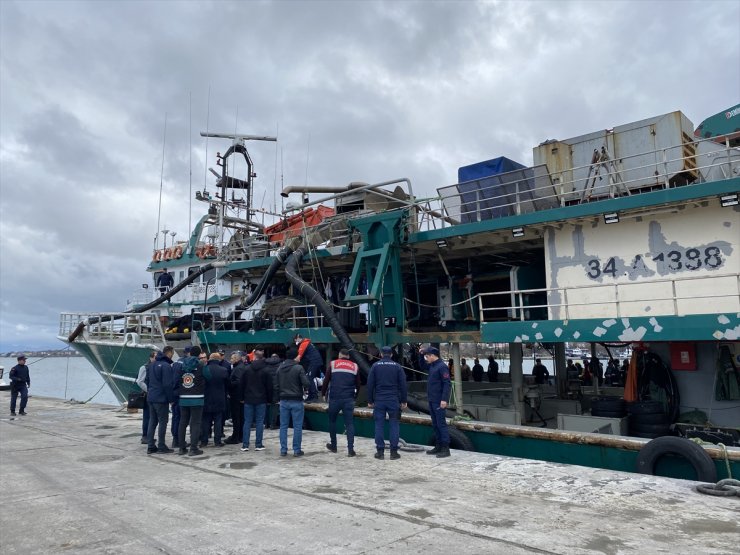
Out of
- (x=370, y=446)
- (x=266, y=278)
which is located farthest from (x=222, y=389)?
(x=266, y=278)

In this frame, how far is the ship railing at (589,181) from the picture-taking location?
1088 cm

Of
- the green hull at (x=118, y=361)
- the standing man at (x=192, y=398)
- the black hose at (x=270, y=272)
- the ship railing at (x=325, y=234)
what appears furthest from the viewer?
the green hull at (x=118, y=361)

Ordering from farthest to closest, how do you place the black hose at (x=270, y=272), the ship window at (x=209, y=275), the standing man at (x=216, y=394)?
the ship window at (x=209, y=275) < the black hose at (x=270, y=272) < the standing man at (x=216, y=394)

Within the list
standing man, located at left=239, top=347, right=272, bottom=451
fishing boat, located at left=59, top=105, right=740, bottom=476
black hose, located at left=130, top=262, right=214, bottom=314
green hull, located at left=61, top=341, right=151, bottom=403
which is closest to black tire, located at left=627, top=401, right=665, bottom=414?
fishing boat, located at left=59, top=105, right=740, bottom=476

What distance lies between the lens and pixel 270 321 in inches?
695

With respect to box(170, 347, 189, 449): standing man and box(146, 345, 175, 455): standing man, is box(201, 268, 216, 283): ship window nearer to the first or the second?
box(170, 347, 189, 449): standing man

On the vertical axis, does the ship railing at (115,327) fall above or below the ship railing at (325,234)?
below

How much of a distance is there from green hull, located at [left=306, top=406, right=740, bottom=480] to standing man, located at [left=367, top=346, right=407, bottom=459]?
2715 millimetres

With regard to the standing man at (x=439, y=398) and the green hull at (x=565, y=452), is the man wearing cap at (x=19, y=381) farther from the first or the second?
the standing man at (x=439, y=398)

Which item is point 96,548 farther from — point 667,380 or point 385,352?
point 667,380

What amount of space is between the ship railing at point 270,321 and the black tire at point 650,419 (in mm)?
8670

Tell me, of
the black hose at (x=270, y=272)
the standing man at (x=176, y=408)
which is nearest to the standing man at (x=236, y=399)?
the standing man at (x=176, y=408)

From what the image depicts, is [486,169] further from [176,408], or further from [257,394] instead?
[176,408]

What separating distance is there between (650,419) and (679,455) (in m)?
2.62
